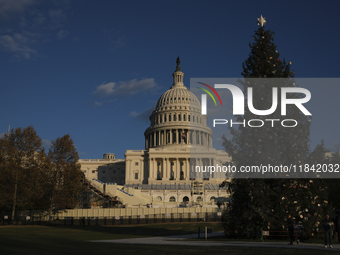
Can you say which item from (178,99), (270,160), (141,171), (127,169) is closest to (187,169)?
(141,171)

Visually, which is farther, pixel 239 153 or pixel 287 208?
pixel 239 153

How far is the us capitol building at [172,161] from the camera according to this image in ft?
372

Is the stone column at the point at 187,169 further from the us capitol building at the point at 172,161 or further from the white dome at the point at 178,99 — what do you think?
the white dome at the point at 178,99

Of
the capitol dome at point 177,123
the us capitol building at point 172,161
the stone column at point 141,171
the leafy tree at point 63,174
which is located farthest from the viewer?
the capitol dome at point 177,123

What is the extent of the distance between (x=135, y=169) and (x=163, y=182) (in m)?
17.1

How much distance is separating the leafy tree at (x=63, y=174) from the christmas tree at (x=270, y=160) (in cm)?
3942

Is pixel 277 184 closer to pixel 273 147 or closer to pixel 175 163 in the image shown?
pixel 273 147

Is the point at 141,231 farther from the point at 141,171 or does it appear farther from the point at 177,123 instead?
the point at 177,123

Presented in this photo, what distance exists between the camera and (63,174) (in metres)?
63.5

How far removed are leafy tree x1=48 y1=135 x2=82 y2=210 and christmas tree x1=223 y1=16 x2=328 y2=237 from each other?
39420 millimetres

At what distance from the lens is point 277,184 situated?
27.3 m

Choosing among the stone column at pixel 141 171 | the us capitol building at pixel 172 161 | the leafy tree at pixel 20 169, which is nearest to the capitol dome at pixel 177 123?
the us capitol building at pixel 172 161

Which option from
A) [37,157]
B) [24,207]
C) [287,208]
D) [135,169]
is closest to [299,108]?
[287,208]

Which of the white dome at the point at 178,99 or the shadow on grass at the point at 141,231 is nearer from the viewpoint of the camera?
the shadow on grass at the point at 141,231
